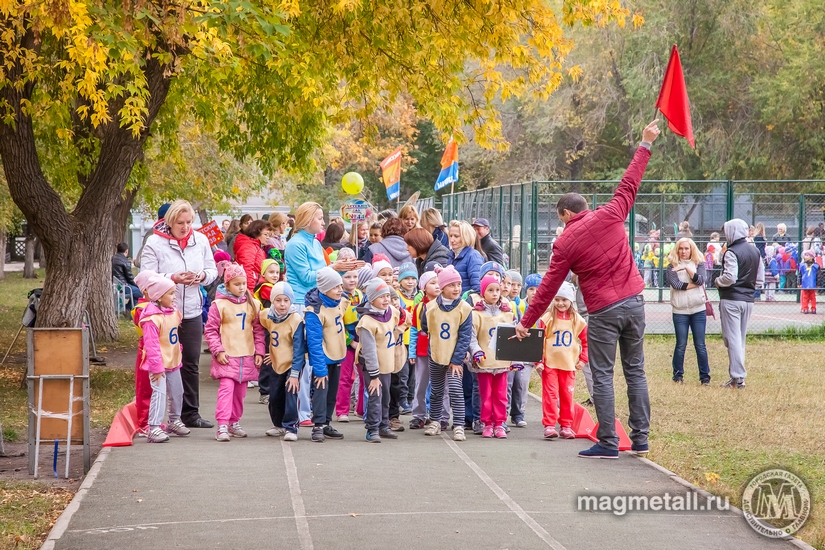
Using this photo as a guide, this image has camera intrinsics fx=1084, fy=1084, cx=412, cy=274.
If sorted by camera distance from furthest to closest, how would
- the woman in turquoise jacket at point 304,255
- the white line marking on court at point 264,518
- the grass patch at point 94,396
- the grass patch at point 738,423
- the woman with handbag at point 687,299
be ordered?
1. the woman with handbag at point 687,299
2. the grass patch at point 94,396
3. the woman in turquoise jacket at point 304,255
4. the grass patch at point 738,423
5. the white line marking on court at point 264,518

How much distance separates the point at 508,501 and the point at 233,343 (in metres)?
3.12

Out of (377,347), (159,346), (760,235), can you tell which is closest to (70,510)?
(159,346)

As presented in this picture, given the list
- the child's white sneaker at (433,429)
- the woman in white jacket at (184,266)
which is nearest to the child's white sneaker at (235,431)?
the woman in white jacket at (184,266)

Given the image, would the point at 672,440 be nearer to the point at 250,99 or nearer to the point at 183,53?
the point at 183,53

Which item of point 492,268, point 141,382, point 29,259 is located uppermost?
point 29,259

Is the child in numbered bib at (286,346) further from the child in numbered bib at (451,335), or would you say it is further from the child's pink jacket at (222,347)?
the child in numbered bib at (451,335)

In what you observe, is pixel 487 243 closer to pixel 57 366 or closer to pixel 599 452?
pixel 599 452

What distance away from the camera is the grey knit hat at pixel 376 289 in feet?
30.0

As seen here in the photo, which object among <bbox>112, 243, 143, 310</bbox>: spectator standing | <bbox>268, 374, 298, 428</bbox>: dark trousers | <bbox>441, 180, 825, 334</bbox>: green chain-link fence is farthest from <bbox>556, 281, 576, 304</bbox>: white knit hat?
<bbox>112, 243, 143, 310</bbox>: spectator standing

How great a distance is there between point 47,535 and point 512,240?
14.6 m

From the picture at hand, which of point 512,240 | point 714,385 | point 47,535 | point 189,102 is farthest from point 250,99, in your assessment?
point 47,535

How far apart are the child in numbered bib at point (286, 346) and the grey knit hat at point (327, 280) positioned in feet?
1.07

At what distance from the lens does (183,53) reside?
12484 mm

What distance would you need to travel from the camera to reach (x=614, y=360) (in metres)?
8.58
